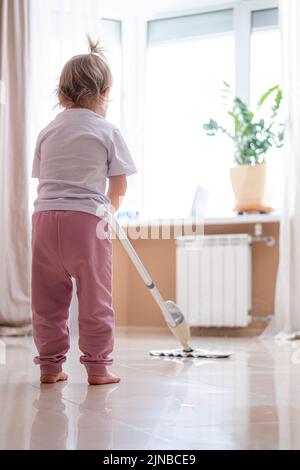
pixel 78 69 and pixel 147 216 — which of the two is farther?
pixel 147 216

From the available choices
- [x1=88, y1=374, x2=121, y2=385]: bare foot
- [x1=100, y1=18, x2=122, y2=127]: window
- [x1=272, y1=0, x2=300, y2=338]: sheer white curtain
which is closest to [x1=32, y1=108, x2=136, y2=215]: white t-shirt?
[x1=88, y1=374, x2=121, y2=385]: bare foot

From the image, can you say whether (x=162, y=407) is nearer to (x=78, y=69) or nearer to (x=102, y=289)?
(x=102, y=289)

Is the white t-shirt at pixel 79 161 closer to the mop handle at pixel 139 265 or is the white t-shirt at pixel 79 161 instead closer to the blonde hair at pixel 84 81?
the blonde hair at pixel 84 81

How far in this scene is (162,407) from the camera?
159 centimetres

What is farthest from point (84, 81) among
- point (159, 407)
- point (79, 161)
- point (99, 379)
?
point (159, 407)

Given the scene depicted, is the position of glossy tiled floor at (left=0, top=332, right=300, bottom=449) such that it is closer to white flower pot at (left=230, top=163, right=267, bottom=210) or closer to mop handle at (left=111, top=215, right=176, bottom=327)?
mop handle at (left=111, top=215, right=176, bottom=327)

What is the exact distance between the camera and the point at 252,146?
13.7ft

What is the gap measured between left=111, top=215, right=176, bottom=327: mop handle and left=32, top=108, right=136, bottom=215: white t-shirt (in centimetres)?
16

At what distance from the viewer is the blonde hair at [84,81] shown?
2014 millimetres
